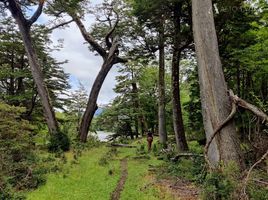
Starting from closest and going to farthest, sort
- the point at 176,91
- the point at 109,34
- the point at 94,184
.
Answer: the point at 94,184
the point at 176,91
the point at 109,34

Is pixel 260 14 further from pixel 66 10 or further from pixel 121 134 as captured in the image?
pixel 121 134

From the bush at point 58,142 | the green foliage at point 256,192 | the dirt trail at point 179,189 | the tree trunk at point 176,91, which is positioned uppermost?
the tree trunk at point 176,91

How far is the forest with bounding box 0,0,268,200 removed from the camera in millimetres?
9023

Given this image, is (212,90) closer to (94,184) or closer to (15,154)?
(94,184)

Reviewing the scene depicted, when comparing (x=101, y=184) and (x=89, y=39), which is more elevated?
(x=89, y=39)

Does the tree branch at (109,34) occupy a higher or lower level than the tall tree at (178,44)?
higher

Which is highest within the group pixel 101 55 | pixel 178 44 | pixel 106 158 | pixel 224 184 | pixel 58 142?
pixel 101 55

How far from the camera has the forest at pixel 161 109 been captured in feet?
29.6

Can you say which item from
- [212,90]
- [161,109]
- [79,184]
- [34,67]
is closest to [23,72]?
[34,67]

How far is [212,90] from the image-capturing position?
9141mm

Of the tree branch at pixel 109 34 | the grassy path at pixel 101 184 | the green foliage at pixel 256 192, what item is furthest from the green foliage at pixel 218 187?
the tree branch at pixel 109 34

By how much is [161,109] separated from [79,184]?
456 inches

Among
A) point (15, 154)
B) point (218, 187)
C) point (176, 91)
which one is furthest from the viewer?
point (176, 91)

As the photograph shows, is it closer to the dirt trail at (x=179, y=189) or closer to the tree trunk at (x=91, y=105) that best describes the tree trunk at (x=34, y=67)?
the tree trunk at (x=91, y=105)
